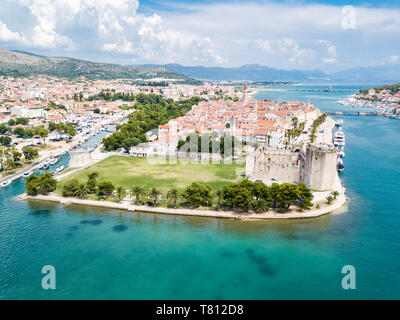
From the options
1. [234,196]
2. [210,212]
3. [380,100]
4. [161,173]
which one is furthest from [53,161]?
[380,100]

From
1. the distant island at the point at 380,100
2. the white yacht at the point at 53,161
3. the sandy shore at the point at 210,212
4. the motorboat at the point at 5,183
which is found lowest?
the sandy shore at the point at 210,212

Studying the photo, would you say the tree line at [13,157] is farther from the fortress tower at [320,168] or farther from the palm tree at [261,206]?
the fortress tower at [320,168]

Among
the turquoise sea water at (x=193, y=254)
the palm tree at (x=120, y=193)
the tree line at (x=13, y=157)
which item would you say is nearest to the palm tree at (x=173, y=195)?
the turquoise sea water at (x=193, y=254)

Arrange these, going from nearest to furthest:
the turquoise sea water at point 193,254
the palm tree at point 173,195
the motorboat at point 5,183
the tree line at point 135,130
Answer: the turquoise sea water at point 193,254, the palm tree at point 173,195, the motorboat at point 5,183, the tree line at point 135,130

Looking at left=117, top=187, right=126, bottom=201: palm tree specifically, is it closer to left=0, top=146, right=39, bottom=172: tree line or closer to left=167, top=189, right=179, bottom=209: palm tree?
left=167, top=189, right=179, bottom=209: palm tree

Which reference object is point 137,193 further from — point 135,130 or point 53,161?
point 135,130
